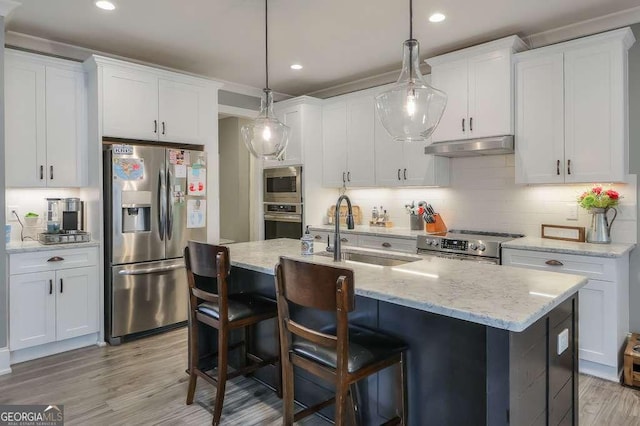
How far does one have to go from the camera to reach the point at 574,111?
10.8 feet

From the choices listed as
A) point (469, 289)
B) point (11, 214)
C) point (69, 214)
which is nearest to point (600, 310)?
point (469, 289)

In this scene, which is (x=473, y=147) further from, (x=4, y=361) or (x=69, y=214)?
(x=4, y=361)

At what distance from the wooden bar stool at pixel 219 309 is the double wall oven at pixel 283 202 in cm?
253

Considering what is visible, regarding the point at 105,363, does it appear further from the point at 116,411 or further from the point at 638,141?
the point at 638,141

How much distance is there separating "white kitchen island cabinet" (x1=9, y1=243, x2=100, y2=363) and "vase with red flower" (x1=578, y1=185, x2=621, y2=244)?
4.10 m

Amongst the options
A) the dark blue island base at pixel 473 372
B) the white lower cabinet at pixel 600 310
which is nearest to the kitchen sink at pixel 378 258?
the dark blue island base at pixel 473 372

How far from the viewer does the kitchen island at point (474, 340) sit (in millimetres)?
1521

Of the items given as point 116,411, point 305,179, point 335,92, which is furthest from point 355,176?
point 116,411

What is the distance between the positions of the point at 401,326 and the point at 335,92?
4.09 metres

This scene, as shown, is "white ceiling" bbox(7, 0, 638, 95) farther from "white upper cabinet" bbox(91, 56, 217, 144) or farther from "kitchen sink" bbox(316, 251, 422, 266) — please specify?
"kitchen sink" bbox(316, 251, 422, 266)

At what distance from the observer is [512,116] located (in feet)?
11.8

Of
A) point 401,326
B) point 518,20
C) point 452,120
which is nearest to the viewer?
point 401,326

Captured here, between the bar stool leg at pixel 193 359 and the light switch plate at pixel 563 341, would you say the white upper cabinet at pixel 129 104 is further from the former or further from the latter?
the light switch plate at pixel 563 341

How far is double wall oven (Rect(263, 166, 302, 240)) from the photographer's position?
5.16 meters
